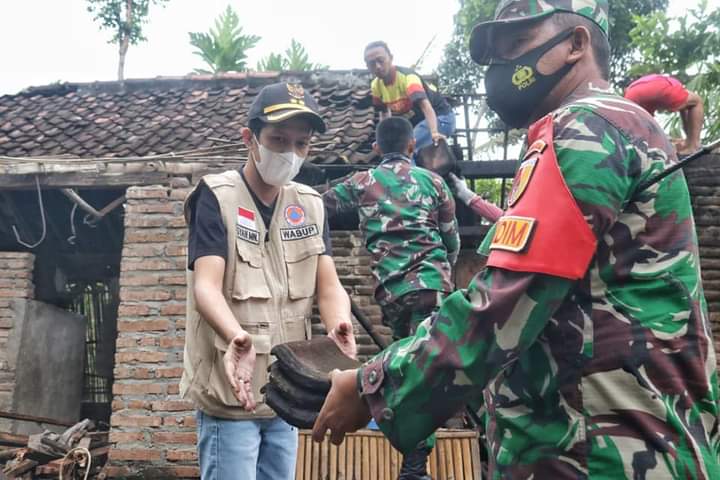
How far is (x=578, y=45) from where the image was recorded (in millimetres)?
1414

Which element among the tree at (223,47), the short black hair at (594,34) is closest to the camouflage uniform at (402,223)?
the short black hair at (594,34)

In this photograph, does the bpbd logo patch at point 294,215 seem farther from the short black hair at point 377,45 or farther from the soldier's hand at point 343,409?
the short black hair at point 377,45

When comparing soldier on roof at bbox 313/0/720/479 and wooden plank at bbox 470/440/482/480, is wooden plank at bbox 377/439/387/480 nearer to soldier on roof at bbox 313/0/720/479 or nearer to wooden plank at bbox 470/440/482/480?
wooden plank at bbox 470/440/482/480

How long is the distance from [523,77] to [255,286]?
1.15 metres

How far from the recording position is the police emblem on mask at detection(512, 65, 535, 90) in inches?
57.1

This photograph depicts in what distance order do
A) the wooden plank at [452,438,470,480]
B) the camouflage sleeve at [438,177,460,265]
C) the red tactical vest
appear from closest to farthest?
the red tactical vest < the wooden plank at [452,438,470,480] < the camouflage sleeve at [438,177,460,265]

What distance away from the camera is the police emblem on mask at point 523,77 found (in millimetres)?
1451

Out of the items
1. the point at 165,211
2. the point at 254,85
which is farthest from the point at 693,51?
the point at 165,211

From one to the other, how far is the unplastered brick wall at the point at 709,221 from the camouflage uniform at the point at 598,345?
15.6ft

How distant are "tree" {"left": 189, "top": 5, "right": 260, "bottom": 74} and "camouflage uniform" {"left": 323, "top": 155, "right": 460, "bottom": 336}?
12.2 meters

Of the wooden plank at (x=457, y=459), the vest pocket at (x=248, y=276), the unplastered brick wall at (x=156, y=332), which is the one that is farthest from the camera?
the unplastered brick wall at (x=156, y=332)

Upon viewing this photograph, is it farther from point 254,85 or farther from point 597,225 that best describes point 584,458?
point 254,85

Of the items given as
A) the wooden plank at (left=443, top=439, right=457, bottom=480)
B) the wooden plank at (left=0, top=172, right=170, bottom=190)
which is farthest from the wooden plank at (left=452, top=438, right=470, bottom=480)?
the wooden plank at (left=0, top=172, right=170, bottom=190)

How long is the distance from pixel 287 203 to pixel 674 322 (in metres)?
1.54
